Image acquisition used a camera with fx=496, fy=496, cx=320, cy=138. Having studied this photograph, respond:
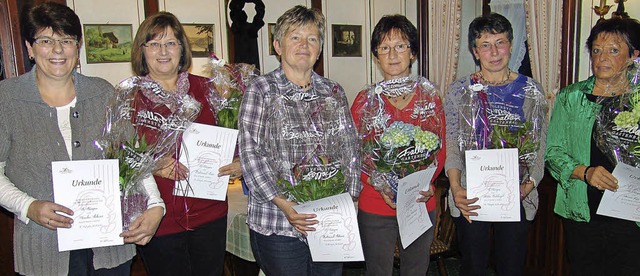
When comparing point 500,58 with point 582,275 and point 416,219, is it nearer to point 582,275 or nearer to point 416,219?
point 416,219

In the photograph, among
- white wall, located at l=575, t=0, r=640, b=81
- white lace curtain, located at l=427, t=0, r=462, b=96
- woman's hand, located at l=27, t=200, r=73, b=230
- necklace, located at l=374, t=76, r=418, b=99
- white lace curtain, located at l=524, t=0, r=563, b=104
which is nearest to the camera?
woman's hand, located at l=27, t=200, r=73, b=230

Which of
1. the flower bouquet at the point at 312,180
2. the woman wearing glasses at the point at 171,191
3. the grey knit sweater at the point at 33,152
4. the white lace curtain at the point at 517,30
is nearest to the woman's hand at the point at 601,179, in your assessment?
the flower bouquet at the point at 312,180

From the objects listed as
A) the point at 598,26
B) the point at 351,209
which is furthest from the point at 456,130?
the point at 598,26

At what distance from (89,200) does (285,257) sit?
77 cm

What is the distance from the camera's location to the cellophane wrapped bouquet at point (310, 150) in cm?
189

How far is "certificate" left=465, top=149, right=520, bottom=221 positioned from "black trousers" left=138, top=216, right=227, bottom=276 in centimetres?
114

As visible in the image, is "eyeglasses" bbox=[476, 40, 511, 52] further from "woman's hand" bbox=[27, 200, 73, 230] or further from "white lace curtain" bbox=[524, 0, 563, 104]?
"white lace curtain" bbox=[524, 0, 563, 104]

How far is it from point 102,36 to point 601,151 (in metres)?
3.76

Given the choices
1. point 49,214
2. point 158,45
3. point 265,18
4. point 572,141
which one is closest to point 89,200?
point 49,214

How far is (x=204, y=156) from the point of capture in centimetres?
211

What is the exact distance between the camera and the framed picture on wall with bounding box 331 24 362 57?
5.25 m

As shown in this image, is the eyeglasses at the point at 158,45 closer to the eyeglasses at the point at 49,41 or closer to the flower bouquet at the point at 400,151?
the eyeglasses at the point at 49,41

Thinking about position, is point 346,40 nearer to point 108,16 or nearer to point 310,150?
point 108,16

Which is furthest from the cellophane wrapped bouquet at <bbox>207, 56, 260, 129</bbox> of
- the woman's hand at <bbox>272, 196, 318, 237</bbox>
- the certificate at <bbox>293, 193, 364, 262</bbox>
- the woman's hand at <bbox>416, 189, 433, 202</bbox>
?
the woman's hand at <bbox>416, 189, 433, 202</bbox>
